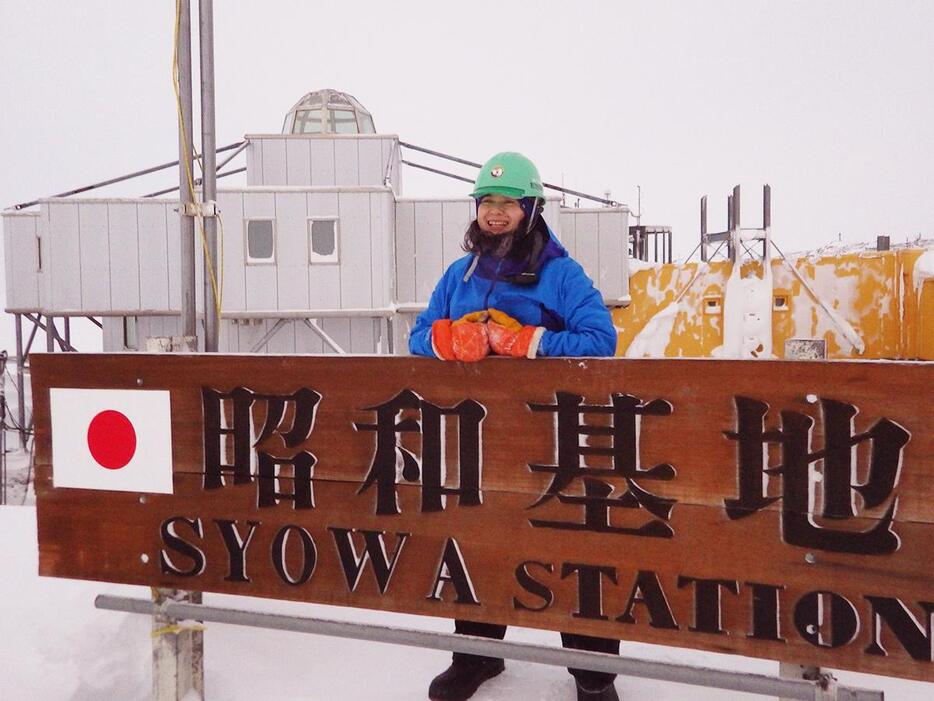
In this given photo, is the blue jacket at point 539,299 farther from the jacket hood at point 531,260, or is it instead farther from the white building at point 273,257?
the white building at point 273,257

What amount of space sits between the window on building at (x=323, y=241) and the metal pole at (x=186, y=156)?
34.2 ft

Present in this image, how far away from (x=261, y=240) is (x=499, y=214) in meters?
11.6

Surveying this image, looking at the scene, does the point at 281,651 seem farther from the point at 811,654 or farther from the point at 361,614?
the point at 811,654

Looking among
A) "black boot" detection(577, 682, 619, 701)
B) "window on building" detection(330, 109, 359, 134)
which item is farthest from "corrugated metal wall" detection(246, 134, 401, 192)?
"black boot" detection(577, 682, 619, 701)

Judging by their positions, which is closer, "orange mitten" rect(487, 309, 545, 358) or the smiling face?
"orange mitten" rect(487, 309, 545, 358)

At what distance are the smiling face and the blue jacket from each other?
110 mm

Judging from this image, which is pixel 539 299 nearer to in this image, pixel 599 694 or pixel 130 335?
pixel 599 694

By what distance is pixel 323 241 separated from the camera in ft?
42.2

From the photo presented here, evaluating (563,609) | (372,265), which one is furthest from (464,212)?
(563,609)

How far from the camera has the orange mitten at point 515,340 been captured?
1.99 meters

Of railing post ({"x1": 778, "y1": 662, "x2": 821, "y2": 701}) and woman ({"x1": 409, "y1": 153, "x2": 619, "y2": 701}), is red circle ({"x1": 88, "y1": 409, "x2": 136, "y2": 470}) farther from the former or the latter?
railing post ({"x1": 778, "y1": 662, "x2": 821, "y2": 701})

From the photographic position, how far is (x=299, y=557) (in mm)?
2264

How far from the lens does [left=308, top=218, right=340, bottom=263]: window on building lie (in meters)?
12.8

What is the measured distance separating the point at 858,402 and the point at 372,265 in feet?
38.3
